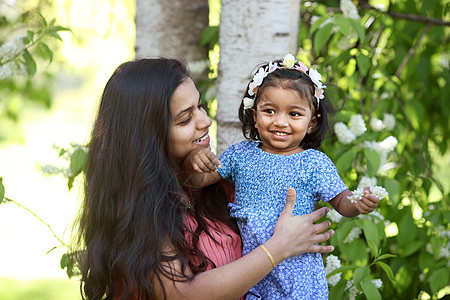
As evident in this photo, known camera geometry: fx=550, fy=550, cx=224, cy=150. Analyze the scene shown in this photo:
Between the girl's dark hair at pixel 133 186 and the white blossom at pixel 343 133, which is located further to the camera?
the white blossom at pixel 343 133

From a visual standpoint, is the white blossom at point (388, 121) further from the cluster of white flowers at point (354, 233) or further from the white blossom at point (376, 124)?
the cluster of white flowers at point (354, 233)

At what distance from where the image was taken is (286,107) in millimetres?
1650

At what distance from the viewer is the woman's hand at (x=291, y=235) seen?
157cm

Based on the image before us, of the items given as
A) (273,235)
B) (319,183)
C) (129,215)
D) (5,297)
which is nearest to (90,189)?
(129,215)

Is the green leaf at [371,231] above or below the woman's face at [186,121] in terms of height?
below

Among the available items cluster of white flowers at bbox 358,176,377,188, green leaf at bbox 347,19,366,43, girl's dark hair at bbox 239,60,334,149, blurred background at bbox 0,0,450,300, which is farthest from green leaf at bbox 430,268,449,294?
green leaf at bbox 347,19,366,43

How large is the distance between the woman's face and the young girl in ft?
0.14

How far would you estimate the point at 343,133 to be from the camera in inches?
86.0

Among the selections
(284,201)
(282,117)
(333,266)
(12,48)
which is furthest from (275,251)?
(12,48)

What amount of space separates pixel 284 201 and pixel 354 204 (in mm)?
219

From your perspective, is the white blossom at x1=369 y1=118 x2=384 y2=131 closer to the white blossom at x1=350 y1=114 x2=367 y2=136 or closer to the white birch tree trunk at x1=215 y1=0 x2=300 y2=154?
the white blossom at x1=350 y1=114 x2=367 y2=136

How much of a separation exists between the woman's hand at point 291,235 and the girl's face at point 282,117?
0.18 m

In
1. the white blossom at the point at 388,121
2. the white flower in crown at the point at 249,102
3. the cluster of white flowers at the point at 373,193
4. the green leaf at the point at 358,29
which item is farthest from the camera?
the white blossom at the point at 388,121

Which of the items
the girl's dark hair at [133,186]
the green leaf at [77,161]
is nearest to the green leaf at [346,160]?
the girl's dark hair at [133,186]
